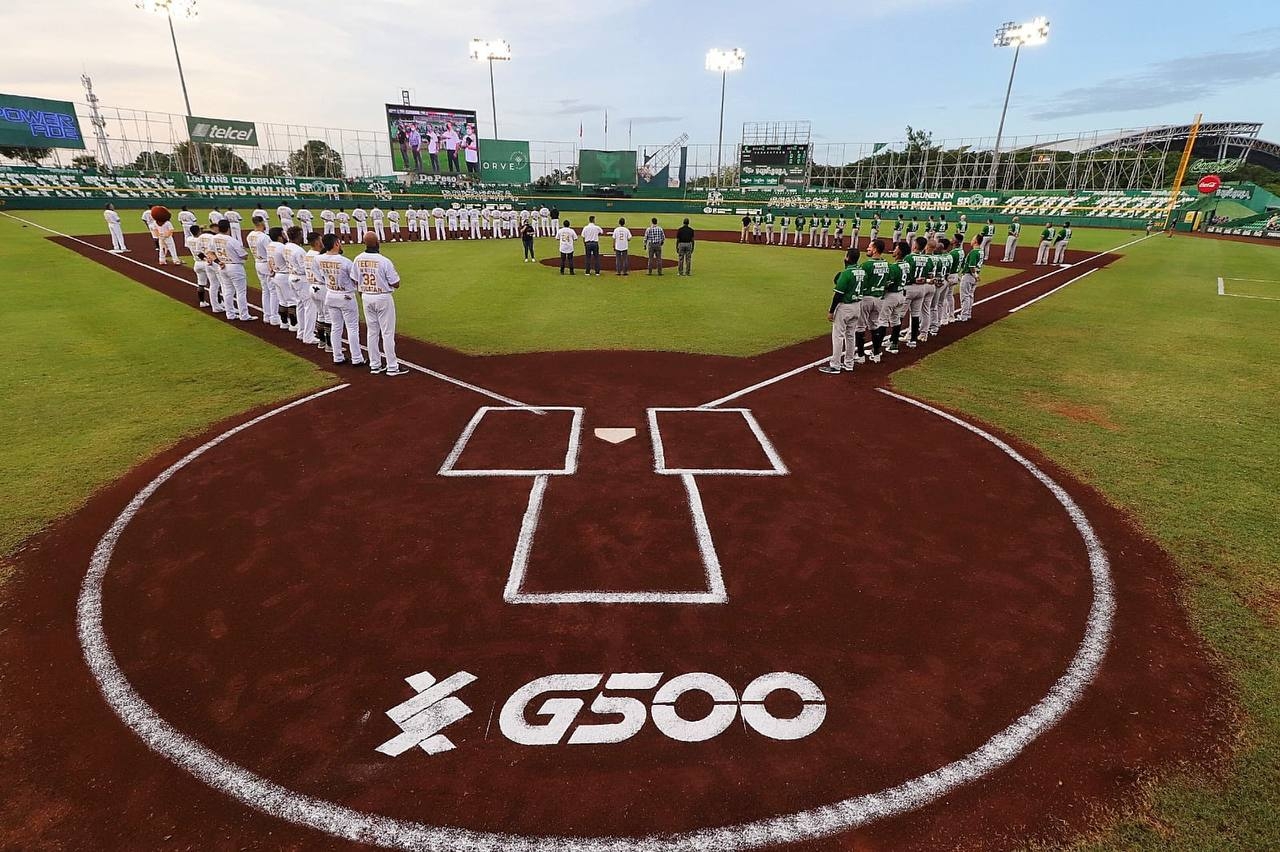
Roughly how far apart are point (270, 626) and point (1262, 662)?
8.05m

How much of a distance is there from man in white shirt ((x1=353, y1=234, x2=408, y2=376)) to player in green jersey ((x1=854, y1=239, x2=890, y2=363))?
8808mm

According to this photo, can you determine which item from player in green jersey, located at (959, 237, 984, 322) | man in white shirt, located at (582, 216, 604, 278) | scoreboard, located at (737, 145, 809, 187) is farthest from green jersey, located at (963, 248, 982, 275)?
scoreboard, located at (737, 145, 809, 187)

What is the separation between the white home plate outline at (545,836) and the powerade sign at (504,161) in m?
71.2

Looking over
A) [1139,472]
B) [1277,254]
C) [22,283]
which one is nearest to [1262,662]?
[1139,472]

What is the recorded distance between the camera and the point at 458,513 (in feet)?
22.4

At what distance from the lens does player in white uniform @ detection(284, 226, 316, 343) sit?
13297 mm

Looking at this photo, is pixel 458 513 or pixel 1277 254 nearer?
pixel 458 513

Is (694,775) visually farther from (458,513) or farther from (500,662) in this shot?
(458,513)

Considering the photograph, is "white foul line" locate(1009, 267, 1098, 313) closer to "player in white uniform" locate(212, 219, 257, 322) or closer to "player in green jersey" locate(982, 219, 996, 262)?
"player in green jersey" locate(982, 219, 996, 262)

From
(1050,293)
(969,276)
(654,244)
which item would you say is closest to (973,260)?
(969,276)

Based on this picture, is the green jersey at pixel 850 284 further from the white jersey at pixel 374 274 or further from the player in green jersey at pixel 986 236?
the player in green jersey at pixel 986 236

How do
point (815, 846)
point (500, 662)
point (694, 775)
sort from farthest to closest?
point (500, 662) → point (694, 775) → point (815, 846)

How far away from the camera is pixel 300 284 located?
545 inches

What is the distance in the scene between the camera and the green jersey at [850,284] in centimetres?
1121
